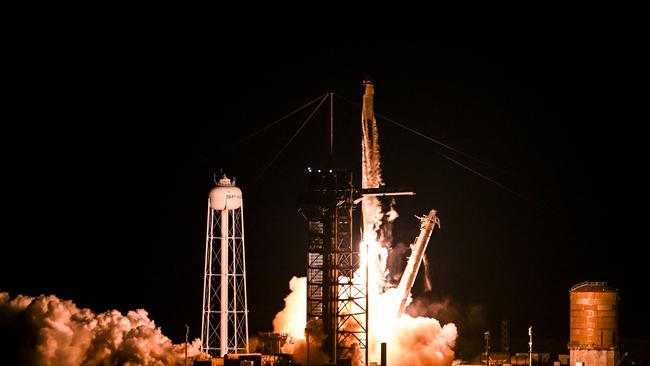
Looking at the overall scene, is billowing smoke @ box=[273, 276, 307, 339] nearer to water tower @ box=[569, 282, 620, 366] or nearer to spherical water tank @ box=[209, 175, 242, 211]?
spherical water tank @ box=[209, 175, 242, 211]

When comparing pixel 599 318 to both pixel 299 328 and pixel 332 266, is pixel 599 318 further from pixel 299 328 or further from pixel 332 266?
pixel 299 328

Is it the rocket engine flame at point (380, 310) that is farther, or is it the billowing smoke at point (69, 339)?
the rocket engine flame at point (380, 310)

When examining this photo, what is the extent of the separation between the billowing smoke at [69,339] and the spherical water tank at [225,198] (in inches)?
287

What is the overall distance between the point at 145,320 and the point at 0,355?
8.36 metres

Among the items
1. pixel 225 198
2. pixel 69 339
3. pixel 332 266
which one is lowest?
pixel 69 339

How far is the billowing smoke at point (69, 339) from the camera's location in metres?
65.3

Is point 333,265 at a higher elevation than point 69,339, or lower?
higher

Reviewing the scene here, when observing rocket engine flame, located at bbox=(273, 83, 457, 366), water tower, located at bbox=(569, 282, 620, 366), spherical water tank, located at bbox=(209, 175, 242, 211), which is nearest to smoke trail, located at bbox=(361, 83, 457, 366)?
rocket engine flame, located at bbox=(273, 83, 457, 366)

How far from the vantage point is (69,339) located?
6562cm

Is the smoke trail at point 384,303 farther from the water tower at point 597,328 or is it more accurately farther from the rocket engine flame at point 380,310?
the water tower at point 597,328

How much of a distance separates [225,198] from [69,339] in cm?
1107

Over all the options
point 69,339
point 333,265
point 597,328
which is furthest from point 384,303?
point 69,339

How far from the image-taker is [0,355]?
218ft

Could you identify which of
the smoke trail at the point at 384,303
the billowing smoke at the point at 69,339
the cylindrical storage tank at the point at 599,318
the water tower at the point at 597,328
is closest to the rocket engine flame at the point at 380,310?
the smoke trail at the point at 384,303
